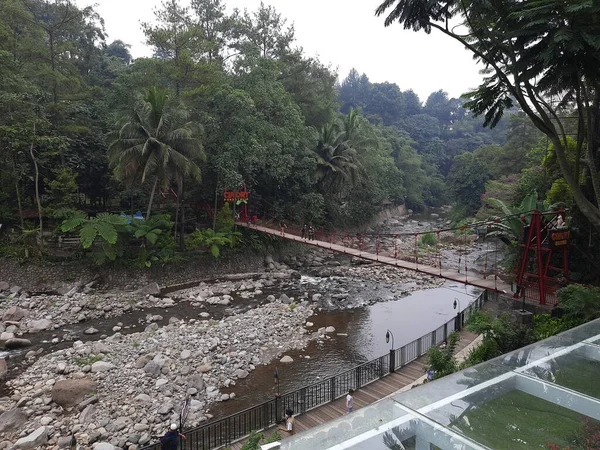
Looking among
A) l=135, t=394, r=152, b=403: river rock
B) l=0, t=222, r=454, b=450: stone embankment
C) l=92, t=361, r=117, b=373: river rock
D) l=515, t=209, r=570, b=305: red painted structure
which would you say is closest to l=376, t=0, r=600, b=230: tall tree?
l=515, t=209, r=570, b=305: red painted structure

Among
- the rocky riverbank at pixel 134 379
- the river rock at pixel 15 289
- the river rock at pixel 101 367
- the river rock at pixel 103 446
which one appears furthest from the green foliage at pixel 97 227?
the river rock at pixel 103 446

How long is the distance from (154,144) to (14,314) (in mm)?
6945

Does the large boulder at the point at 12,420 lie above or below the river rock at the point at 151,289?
below

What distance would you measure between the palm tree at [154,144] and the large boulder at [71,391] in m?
7.98

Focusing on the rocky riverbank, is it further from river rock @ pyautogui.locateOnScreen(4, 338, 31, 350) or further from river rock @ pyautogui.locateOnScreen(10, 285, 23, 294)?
river rock @ pyautogui.locateOnScreen(10, 285, 23, 294)

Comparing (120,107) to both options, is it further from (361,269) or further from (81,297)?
(361,269)

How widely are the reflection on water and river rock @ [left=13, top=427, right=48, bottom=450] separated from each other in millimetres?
2687

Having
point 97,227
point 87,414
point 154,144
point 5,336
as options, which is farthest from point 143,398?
point 154,144

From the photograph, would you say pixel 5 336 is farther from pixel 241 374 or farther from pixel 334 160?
pixel 334 160

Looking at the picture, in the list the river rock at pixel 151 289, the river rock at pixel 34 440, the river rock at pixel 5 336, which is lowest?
the river rock at pixel 34 440

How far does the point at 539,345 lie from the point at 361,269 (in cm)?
1464

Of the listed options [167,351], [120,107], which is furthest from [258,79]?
[167,351]

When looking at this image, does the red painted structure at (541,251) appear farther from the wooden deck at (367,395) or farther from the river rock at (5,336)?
the river rock at (5,336)

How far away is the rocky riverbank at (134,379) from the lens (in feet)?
20.5
